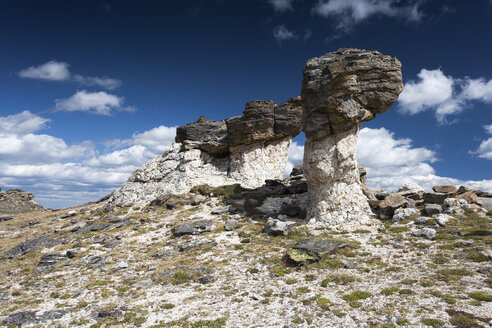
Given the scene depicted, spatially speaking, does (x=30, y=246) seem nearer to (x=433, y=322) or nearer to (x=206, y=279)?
(x=206, y=279)

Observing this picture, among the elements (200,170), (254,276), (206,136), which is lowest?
(254,276)

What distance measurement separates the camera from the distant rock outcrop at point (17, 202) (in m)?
57.8

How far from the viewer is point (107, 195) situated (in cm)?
5375

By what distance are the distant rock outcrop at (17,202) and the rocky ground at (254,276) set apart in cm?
3759

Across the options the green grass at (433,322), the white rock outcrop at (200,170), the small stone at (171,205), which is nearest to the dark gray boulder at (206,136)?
the white rock outcrop at (200,170)

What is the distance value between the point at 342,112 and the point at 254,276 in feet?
54.9

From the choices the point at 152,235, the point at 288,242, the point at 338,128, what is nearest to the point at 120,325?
the point at 288,242

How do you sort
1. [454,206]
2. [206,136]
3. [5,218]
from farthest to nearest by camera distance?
[5,218] → [206,136] → [454,206]

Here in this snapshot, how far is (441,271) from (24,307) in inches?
908

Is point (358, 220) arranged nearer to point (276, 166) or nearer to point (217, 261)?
Result: point (217, 261)

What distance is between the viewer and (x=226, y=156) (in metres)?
47.6

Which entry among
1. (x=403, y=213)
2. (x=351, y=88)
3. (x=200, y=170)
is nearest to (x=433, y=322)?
(x=403, y=213)

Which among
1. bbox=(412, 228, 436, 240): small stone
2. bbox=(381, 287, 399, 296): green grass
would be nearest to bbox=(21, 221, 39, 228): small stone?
bbox=(381, 287, 399, 296): green grass

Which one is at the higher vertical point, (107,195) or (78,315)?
(107,195)
